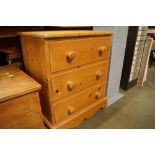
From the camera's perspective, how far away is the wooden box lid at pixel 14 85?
2.06ft

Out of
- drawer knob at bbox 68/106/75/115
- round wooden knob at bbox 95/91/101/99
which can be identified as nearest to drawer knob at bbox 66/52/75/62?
drawer knob at bbox 68/106/75/115

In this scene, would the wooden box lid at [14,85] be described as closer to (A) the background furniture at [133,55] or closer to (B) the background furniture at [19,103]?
(B) the background furniture at [19,103]

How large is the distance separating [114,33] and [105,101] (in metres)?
0.62

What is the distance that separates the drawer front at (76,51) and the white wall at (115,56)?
0.45 feet

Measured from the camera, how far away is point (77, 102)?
3.35 feet

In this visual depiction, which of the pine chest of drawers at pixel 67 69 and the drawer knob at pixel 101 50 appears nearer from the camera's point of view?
the pine chest of drawers at pixel 67 69

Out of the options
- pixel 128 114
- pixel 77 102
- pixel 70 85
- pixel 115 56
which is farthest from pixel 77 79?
pixel 128 114

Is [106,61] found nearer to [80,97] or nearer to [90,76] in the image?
[90,76]

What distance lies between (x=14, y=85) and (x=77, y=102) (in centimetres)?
48

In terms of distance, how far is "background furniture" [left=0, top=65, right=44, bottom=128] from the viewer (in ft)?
2.08

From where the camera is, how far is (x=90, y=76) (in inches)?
40.7

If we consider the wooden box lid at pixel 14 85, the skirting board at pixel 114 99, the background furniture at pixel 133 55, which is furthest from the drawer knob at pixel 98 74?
the background furniture at pixel 133 55

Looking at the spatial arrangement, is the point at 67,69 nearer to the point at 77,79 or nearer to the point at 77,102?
the point at 77,79

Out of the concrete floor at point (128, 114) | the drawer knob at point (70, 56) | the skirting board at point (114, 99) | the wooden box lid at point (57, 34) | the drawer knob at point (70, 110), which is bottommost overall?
the concrete floor at point (128, 114)
